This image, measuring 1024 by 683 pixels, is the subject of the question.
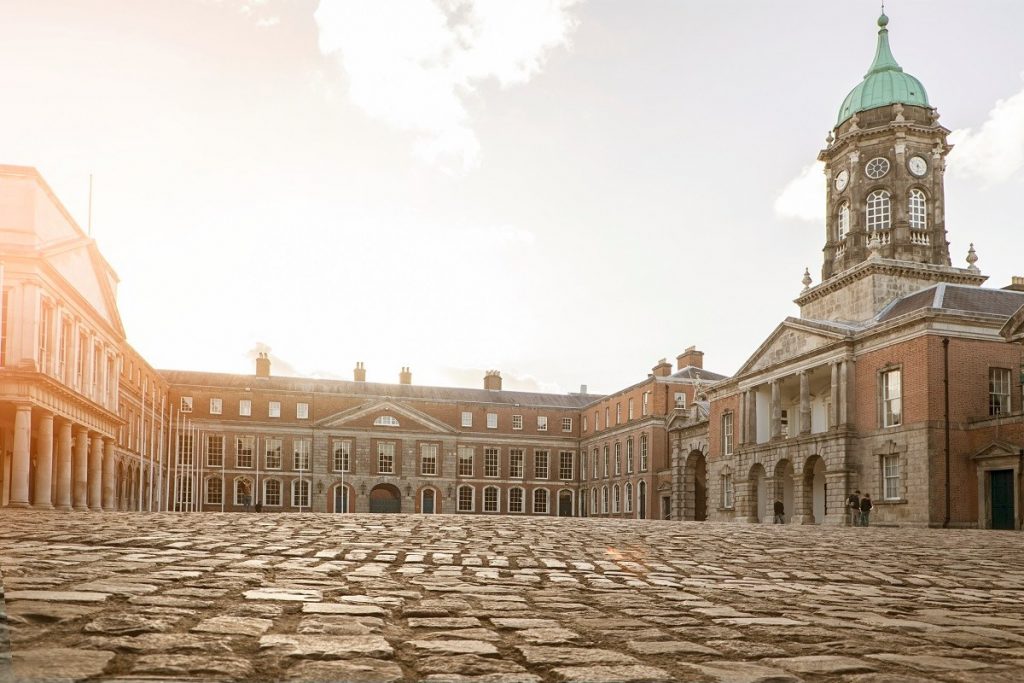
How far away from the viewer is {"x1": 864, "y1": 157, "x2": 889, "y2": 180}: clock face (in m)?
44.3

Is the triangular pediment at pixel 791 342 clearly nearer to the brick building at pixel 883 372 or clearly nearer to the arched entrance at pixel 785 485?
the brick building at pixel 883 372

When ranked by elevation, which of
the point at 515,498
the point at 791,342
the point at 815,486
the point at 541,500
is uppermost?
the point at 791,342

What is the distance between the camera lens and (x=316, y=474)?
72.2 meters

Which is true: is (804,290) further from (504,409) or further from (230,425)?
(230,425)

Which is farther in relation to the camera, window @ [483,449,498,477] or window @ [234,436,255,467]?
window @ [483,449,498,477]

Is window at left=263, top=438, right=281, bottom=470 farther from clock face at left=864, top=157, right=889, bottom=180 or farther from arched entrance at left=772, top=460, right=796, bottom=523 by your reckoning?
clock face at left=864, top=157, right=889, bottom=180

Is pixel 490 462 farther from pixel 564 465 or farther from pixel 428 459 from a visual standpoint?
pixel 564 465

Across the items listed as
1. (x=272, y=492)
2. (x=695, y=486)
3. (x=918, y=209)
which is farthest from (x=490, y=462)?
(x=918, y=209)

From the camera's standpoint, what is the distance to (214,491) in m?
69.9

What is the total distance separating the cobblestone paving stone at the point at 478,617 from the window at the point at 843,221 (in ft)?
125

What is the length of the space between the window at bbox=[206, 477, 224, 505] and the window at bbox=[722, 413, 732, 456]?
124 ft

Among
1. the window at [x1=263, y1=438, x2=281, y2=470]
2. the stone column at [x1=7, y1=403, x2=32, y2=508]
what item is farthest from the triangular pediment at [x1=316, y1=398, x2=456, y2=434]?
the stone column at [x1=7, y1=403, x2=32, y2=508]

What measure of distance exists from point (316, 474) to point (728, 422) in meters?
34.5

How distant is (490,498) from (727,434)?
98.8 feet
